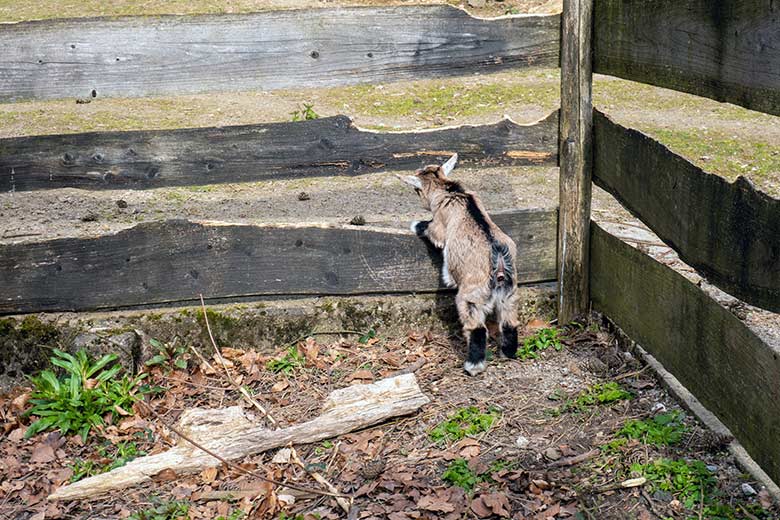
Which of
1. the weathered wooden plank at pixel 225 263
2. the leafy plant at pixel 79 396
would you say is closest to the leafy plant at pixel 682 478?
the weathered wooden plank at pixel 225 263

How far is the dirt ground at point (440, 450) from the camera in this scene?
12.2 ft

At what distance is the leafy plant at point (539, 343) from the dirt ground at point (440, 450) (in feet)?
0.13

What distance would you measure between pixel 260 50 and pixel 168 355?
1988 millimetres

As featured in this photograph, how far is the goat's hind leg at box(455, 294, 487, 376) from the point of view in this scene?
481 centimetres

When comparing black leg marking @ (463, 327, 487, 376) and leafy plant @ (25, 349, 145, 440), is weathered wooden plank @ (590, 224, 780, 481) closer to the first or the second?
black leg marking @ (463, 327, 487, 376)

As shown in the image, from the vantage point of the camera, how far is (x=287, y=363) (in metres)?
5.07

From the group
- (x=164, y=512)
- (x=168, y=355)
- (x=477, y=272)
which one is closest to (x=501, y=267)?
(x=477, y=272)

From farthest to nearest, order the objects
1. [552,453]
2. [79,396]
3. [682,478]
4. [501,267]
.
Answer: [501,267] → [79,396] → [552,453] → [682,478]

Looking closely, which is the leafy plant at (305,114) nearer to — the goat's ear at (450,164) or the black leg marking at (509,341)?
the goat's ear at (450,164)

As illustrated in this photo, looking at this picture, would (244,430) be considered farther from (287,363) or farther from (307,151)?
(307,151)

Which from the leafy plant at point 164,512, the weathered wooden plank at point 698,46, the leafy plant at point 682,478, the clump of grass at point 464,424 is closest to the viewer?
the weathered wooden plank at point 698,46

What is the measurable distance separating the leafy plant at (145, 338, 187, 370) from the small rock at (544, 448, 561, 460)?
2299 millimetres

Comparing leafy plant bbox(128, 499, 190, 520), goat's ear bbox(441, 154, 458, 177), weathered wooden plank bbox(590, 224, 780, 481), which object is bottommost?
leafy plant bbox(128, 499, 190, 520)

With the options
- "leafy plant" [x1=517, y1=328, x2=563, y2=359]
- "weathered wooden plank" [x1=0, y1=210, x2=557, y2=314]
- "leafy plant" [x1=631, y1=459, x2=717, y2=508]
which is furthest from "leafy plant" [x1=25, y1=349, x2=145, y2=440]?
"leafy plant" [x1=631, y1=459, x2=717, y2=508]
